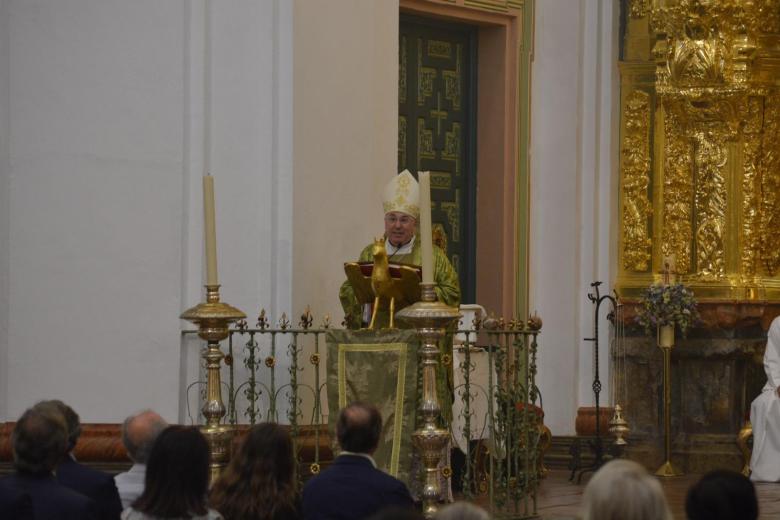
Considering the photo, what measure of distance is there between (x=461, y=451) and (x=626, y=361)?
3.33 metres

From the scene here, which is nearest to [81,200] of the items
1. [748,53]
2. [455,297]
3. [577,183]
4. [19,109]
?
[19,109]

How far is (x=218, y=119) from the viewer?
37.2 ft

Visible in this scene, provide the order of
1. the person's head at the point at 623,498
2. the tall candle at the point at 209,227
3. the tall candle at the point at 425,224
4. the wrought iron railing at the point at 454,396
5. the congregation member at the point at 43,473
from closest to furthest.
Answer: the person's head at the point at 623,498, the congregation member at the point at 43,473, the tall candle at the point at 425,224, the tall candle at the point at 209,227, the wrought iron railing at the point at 454,396

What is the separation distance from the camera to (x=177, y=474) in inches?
224

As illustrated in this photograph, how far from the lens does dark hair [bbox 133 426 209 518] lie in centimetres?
565

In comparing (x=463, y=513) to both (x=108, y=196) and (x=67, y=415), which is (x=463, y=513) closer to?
(x=67, y=415)

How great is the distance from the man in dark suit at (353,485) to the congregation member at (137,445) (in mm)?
635

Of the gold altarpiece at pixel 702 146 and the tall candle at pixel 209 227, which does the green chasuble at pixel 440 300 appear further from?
the gold altarpiece at pixel 702 146

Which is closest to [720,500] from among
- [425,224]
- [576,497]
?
[425,224]

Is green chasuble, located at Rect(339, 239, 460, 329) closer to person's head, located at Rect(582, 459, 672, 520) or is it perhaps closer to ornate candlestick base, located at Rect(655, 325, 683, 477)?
ornate candlestick base, located at Rect(655, 325, 683, 477)

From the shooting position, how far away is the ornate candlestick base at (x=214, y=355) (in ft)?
31.4

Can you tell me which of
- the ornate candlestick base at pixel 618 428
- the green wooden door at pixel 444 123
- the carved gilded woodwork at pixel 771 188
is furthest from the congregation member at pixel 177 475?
the carved gilded woodwork at pixel 771 188

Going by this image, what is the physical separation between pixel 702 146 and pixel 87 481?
920 centimetres

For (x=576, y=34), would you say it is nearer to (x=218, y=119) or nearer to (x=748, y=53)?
(x=748, y=53)
